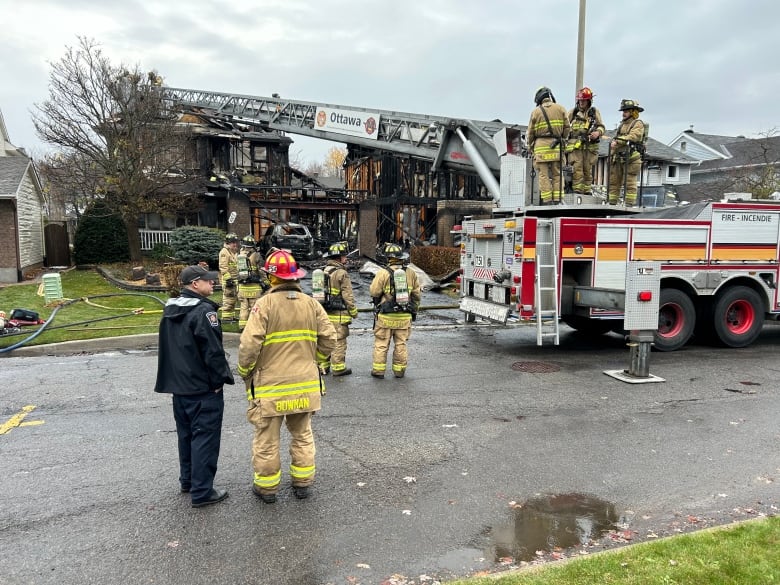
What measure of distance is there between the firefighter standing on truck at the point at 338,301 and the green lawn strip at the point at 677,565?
4.56 metres

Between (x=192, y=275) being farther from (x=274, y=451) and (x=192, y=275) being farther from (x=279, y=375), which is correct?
(x=274, y=451)

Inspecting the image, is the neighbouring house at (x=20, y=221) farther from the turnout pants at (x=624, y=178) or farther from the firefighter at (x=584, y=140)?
the turnout pants at (x=624, y=178)

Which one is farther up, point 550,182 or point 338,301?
point 550,182

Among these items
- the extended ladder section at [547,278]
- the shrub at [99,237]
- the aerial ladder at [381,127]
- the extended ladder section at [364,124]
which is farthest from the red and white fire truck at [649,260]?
the shrub at [99,237]

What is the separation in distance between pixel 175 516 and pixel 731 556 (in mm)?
3271

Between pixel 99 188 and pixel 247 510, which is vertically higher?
pixel 99 188

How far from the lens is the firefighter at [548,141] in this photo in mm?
8625

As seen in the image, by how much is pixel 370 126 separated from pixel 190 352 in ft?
60.2

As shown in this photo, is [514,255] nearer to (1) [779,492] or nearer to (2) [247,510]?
(1) [779,492]

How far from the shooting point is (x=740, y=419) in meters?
5.71

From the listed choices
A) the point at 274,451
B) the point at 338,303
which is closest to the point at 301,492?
the point at 274,451

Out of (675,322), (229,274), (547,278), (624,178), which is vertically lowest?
(675,322)

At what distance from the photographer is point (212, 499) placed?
3.86 meters

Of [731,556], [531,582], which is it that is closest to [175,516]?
[531,582]
